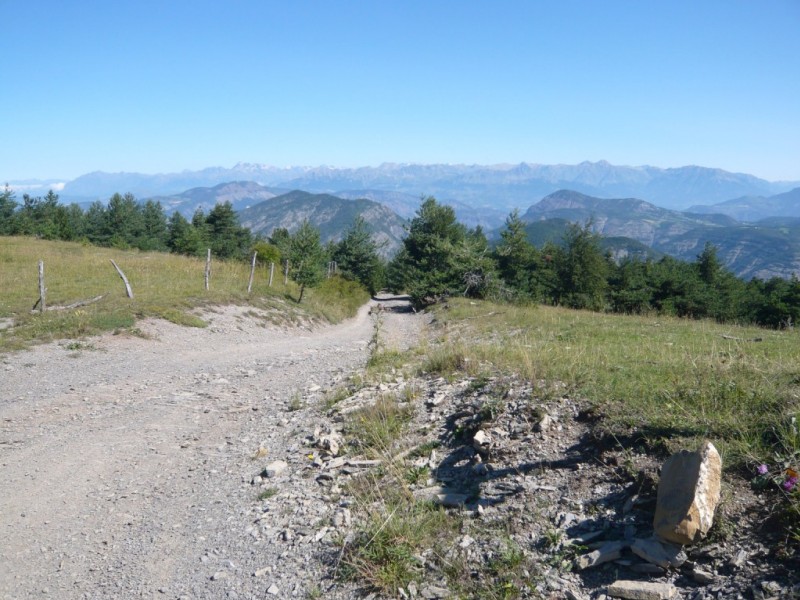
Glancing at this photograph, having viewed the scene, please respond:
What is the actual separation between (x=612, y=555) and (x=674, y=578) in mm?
472

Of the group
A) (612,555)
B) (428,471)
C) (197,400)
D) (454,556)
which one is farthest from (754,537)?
(197,400)

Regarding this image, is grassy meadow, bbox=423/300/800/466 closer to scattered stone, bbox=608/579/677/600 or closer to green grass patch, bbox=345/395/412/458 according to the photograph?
scattered stone, bbox=608/579/677/600

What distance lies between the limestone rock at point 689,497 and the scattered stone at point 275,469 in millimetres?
4764

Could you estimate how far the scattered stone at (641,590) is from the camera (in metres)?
3.72

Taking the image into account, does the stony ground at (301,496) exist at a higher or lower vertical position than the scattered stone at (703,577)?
lower

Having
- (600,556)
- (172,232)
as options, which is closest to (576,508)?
(600,556)

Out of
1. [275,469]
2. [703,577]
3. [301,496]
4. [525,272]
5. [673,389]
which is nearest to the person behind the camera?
[703,577]

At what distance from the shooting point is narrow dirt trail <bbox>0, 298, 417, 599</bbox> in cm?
481

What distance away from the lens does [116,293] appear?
20.0 m

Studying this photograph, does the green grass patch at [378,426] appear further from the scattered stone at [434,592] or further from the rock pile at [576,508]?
the scattered stone at [434,592]

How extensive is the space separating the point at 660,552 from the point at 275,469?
4.86m

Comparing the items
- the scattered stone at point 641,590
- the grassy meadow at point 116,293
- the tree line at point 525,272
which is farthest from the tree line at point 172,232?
the scattered stone at point 641,590

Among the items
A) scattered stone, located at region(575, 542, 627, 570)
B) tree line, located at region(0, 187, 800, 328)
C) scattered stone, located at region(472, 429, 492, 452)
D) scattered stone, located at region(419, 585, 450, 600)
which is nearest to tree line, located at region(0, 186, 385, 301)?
tree line, located at region(0, 187, 800, 328)

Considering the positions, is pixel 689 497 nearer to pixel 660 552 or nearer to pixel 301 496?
pixel 660 552
